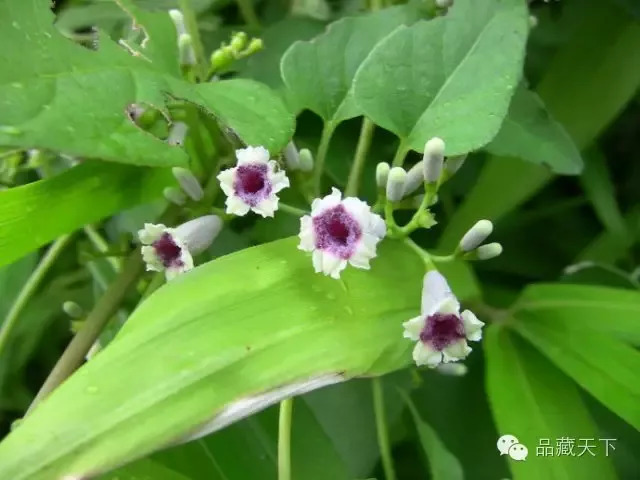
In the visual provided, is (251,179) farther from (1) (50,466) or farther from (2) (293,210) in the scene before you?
(1) (50,466)

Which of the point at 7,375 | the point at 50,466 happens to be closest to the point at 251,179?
the point at 50,466

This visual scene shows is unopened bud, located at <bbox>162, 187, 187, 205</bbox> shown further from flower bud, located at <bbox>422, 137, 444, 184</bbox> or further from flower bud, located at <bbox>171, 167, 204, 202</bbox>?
flower bud, located at <bbox>422, 137, 444, 184</bbox>

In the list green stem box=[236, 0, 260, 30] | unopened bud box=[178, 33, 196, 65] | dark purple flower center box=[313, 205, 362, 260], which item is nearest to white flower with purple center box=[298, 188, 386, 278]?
dark purple flower center box=[313, 205, 362, 260]

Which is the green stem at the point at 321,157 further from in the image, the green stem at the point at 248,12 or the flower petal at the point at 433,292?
the green stem at the point at 248,12

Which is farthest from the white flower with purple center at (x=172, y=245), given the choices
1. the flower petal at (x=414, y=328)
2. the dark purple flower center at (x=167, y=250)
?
the flower petal at (x=414, y=328)

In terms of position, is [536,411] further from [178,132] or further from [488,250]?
[178,132]

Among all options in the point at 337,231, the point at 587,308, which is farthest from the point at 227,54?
the point at 587,308
